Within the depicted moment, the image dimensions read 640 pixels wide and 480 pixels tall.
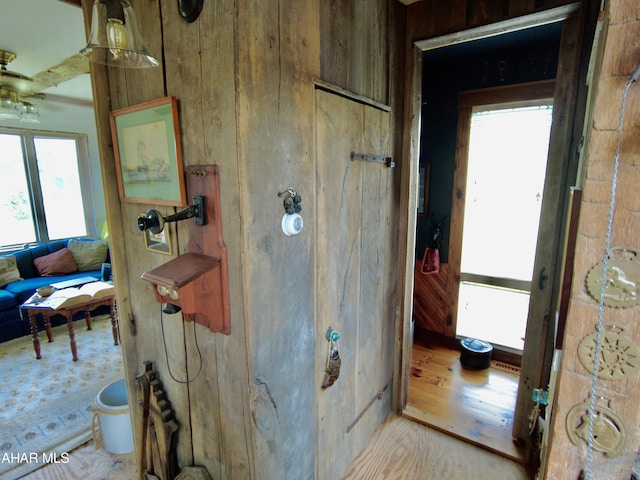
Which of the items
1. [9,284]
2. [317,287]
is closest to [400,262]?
[317,287]

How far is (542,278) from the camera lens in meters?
1.73

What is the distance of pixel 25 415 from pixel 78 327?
1.64m

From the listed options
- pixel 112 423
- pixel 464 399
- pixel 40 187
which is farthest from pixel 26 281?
pixel 464 399

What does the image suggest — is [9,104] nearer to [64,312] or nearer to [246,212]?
[64,312]

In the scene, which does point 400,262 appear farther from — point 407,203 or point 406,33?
point 406,33

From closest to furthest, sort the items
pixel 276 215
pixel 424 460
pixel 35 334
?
pixel 276 215 → pixel 424 460 → pixel 35 334

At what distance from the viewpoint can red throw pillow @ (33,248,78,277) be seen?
13.6 ft

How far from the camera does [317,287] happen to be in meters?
1.37

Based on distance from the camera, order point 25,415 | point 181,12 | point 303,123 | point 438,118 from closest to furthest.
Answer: point 181,12, point 303,123, point 25,415, point 438,118

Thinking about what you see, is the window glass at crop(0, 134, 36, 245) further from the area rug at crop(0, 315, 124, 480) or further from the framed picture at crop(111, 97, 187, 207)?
the framed picture at crop(111, 97, 187, 207)

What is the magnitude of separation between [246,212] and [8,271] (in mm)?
4483

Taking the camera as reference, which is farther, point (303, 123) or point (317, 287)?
point (317, 287)

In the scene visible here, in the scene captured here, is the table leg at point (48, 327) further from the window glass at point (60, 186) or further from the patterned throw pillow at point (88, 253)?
the window glass at point (60, 186)

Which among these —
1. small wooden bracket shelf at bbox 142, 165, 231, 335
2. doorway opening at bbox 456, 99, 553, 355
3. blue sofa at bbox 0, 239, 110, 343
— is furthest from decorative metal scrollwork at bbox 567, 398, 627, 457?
blue sofa at bbox 0, 239, 110, 343
